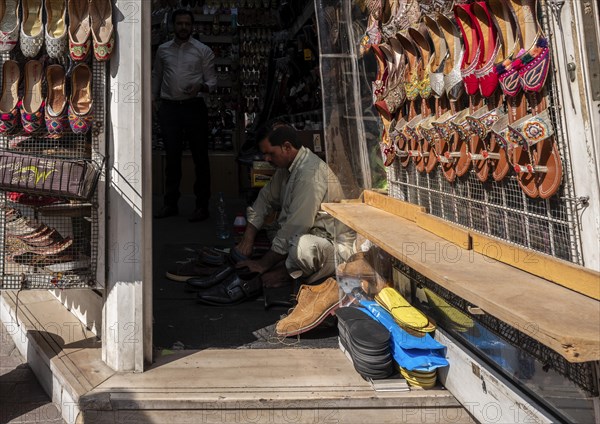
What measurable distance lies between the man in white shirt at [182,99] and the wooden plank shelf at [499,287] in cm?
358

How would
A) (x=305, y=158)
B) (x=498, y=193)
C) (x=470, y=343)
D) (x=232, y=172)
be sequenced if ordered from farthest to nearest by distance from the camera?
(x=232, y=172), (x=305, y=158), (x=470, y=343), (x=498, y=193)

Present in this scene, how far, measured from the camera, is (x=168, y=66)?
630cm

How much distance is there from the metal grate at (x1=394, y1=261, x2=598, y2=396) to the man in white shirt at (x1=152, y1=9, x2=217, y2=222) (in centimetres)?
388

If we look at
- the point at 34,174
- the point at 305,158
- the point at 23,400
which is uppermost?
the point at 305,158

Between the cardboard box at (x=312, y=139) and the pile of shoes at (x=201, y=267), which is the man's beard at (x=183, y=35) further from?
the pile of shoes at (x=201, y=267)

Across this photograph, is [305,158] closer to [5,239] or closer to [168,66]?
[5,239]

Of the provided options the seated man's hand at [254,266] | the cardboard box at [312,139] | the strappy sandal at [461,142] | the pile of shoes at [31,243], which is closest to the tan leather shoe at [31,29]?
the pile of shoes at [31,243]

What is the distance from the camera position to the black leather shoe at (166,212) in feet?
21.2

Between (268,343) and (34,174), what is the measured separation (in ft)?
4.58

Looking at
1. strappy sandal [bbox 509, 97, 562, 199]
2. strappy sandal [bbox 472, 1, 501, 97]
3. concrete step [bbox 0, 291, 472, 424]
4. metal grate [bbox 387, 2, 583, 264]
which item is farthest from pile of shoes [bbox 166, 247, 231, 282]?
strappy sandal [bbox 509, 97, 562, 199]

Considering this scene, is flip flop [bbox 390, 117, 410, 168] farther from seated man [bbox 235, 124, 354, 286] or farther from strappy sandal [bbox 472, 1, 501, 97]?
strappy sandal [bbox 472, 1, 501, 97]

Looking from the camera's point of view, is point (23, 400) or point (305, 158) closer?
point (23, 400)

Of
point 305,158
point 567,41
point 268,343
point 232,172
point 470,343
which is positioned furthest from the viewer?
point 232,172

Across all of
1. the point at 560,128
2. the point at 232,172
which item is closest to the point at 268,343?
the point at 560,128
